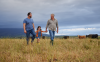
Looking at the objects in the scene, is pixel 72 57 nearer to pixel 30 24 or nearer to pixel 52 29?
pixel 52 29

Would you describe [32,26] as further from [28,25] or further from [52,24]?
[52,24]

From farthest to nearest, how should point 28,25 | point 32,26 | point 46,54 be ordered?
point 32,26 → point 28,25 → point 46,54

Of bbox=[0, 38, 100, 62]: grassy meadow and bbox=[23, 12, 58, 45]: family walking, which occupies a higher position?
bbox=[23, 12, 58, 45]: family walking

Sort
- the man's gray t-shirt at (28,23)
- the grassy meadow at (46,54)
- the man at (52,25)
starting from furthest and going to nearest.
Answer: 1. the man at (52,25)
2. the man's gray t-shirt at (28,23)
3. the grassy meadow at (46,54)

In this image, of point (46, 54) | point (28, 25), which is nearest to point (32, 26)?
point (28, 25)

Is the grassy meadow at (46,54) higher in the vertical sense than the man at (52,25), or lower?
lower

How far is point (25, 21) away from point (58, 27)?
2.26 metres

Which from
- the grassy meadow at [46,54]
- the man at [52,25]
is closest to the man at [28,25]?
the grassy meadow at [46,54]

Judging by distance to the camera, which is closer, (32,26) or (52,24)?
(32,26)

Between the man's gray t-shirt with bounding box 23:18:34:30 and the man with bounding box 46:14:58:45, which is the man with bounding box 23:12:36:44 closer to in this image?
the man's gray t-shirt with bounding box 23:18:34:30

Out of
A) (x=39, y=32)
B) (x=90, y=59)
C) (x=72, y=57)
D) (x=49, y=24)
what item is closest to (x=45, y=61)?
(x=72, y=57)

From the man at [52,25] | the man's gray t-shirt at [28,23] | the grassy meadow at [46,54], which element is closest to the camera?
the grassy meadow at [46,54]

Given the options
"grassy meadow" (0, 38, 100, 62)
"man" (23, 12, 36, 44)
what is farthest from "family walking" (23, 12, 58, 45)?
"grassy meadow" (0, 38, 100, 62)

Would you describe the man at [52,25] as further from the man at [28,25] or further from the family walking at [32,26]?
the man at [28,25]
